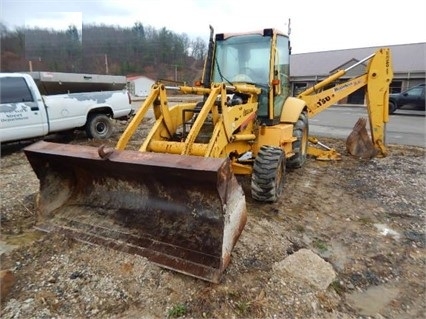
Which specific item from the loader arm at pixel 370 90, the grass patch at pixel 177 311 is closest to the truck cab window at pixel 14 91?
the loader arm at pixel 370 90

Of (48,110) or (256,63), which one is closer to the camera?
(256,63)

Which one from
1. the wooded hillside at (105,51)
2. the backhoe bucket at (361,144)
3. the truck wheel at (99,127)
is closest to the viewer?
the backhoe bucket at (361,144)

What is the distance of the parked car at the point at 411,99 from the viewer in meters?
18.6

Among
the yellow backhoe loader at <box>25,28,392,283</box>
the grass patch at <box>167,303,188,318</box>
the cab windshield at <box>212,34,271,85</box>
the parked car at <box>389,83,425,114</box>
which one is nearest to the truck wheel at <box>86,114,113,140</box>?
the yellow backhoe loader at <box>25,28,392,283</box>

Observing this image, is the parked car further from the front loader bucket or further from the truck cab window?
the front loader bucket

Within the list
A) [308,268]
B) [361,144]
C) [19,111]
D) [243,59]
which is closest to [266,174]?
[308,268]

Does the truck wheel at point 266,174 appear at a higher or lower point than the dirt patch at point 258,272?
higher

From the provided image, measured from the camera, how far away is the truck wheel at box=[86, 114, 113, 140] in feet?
30.5

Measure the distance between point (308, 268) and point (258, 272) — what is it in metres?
0.52

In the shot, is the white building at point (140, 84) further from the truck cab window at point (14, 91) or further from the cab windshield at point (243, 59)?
the cab windshield at point (243, 59)

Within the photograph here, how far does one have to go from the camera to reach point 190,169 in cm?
308

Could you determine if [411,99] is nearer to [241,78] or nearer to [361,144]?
[361,144]

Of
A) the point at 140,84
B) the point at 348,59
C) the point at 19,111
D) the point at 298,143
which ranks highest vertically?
the point at 348,59

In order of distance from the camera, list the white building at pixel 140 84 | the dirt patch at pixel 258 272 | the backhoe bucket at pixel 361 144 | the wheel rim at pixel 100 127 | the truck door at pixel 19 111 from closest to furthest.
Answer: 1. the dirt patch at pixel 258 272
2. the truck door at pixel 19 111
3. the backhoe bucket at pixel 361 144
4. the wheel rim at pixel 100 127
5. the white building at pixel 140 84
